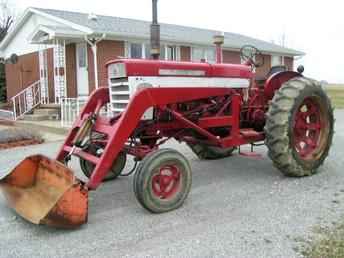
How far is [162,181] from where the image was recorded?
14.0 feet

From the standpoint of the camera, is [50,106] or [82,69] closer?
[50,106]

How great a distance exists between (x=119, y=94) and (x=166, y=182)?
115 centimetres

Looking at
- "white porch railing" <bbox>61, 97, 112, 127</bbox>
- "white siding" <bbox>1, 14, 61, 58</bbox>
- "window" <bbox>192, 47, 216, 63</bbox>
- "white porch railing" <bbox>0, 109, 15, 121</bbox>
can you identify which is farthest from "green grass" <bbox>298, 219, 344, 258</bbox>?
"white siding" <bbox>1, 14, 61, 58</bbox>

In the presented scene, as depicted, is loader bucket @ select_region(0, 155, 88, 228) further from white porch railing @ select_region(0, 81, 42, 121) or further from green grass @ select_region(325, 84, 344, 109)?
white porch railing @ select_region(0, 81, 42, 121)

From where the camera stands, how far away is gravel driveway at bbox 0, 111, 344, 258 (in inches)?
132

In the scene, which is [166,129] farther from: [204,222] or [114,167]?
[204,222]

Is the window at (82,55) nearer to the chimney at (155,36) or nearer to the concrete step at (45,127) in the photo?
the concrete step at (45,127)

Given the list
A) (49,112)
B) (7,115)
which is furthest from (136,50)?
(7,115)

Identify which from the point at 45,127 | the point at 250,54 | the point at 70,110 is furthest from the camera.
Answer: the point at 70,110

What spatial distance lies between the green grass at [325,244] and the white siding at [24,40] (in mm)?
15288

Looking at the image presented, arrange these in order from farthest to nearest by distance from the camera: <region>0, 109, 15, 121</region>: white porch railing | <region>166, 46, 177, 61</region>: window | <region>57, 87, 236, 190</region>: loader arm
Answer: <region>166, 46, 177, 61</region>: window
<region>0, 109, 15, 121</region>: white porch railing
<region>57, 87, 236, 190</region>: loader arm

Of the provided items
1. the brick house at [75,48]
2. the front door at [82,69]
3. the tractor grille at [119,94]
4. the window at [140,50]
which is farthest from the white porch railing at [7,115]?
the tractor grille at [119,94]

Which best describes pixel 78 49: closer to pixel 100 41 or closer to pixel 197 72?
pixel 100 41

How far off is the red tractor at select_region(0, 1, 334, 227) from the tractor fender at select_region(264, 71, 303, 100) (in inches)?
0.6
